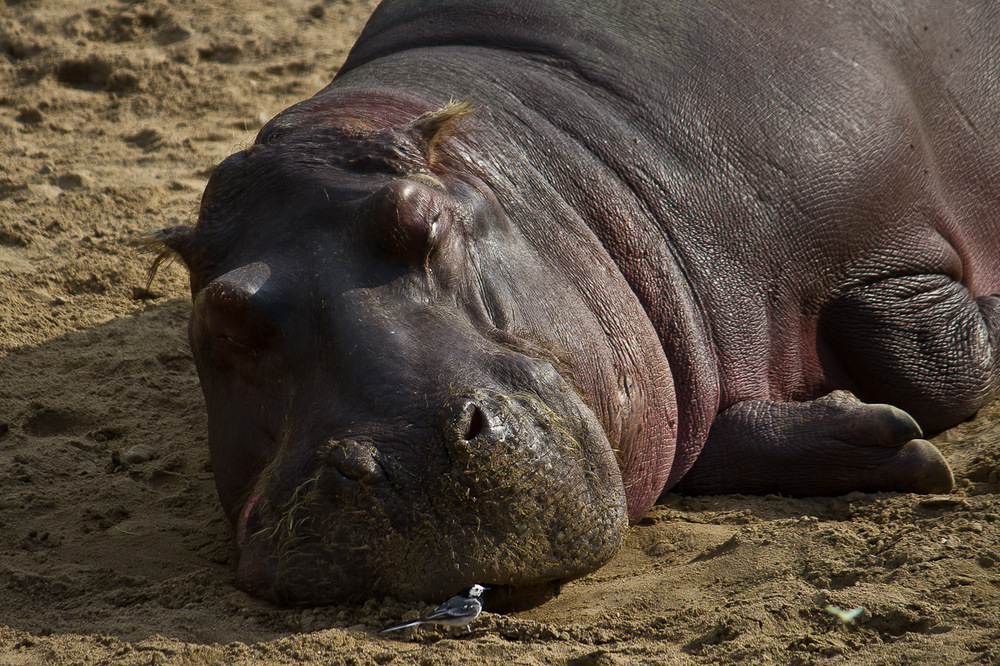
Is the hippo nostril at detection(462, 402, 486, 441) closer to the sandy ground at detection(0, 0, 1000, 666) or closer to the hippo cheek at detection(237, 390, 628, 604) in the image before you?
the hippo cheek at detection(237, 390, 628, 604)

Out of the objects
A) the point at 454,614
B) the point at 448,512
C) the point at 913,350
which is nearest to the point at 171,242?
the point at 448,512

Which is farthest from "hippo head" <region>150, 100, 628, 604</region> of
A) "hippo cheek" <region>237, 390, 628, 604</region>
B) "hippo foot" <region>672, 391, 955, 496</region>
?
"hippo foot" <region>672, 391, 955, 496</region>

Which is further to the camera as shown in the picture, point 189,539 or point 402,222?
point 189,539

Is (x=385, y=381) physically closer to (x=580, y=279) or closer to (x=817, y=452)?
(x=580, y=279)

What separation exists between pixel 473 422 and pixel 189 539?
144 cm

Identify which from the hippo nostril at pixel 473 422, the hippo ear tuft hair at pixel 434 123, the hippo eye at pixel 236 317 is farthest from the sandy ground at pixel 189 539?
the hippo ear tuft hair at pixel 434 123

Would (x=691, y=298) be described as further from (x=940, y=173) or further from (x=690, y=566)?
(x=940, y=173)

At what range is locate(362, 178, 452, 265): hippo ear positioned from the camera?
306 centimetres

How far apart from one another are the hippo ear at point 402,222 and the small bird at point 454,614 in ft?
3.19

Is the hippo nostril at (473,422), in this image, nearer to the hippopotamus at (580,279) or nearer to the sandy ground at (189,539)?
the hippopotamus at (580,279)

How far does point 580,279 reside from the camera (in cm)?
351

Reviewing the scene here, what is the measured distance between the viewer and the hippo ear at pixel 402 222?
3.06m

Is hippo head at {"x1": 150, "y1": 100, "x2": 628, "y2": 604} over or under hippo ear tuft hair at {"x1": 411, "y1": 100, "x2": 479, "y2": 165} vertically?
under

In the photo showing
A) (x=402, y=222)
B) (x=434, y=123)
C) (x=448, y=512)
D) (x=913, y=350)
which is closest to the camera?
(x=448, y=512)
